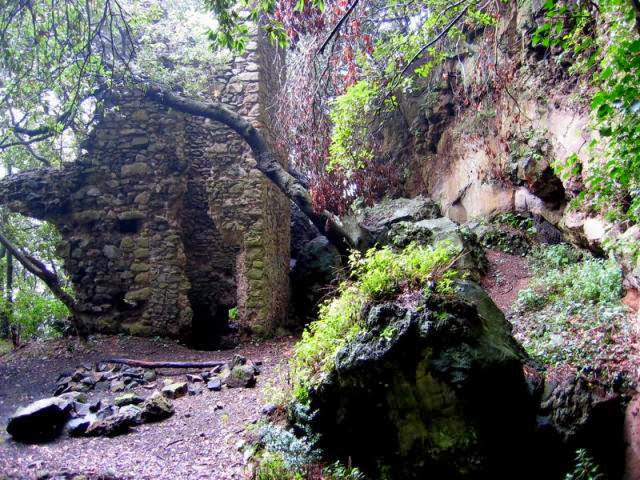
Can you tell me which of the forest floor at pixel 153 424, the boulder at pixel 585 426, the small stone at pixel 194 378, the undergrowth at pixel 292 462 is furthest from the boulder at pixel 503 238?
the undergrowth at pixel 292 462

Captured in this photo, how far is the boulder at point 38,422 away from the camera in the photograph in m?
4.15

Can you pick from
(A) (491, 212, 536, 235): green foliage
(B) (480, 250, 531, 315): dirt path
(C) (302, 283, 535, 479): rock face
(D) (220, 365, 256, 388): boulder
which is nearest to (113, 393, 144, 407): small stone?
(D) (220, 365, 256, 388): boulder

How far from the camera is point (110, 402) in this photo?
5.36 m

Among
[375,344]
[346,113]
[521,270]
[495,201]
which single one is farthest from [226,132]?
[375,344]

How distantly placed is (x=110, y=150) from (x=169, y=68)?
2136mm

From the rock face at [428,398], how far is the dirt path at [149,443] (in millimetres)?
1001

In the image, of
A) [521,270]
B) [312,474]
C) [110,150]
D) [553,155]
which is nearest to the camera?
[312,474]

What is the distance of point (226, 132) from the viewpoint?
29.6ft

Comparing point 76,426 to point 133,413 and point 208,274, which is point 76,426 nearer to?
point 133,413

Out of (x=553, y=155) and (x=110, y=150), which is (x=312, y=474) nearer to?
(x=553, y=155)

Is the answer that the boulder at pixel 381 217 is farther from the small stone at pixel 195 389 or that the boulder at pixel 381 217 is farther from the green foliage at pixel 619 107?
the green foliage at pixel 619 107

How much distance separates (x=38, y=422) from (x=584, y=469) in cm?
478

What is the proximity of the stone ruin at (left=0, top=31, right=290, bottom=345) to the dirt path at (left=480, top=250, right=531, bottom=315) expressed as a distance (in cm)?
409

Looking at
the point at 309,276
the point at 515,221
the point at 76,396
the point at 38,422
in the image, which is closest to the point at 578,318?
the point at 515,221
